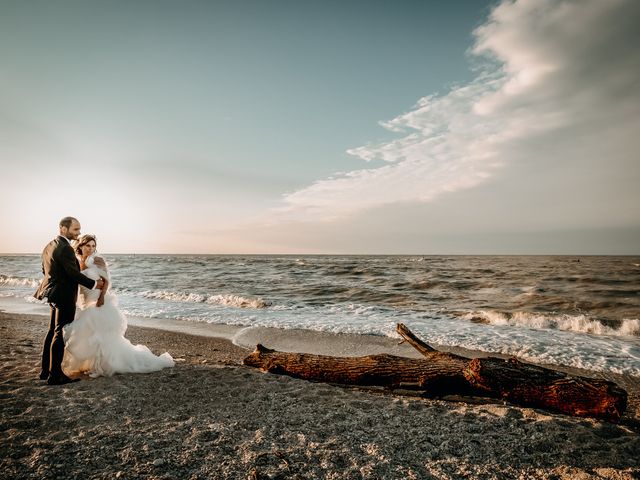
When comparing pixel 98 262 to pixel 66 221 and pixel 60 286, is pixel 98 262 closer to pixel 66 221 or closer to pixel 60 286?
pixel 60 286

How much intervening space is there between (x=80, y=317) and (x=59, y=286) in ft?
1.86

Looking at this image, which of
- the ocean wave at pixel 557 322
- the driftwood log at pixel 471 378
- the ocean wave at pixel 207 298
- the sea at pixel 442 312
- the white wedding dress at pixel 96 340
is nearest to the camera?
the driftwood log at pixel 471 378

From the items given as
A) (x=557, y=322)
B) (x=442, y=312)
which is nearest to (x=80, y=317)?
(x=442, y=312)

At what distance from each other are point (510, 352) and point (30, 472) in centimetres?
795

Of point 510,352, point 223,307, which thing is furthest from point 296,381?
point 223,307

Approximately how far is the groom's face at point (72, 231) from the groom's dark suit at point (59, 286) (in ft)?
0.31

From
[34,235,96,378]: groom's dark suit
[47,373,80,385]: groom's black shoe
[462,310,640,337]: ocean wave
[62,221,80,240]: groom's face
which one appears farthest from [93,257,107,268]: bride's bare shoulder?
[462,310,640,337]: ocean wave

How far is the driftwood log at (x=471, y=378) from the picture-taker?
12.8ft

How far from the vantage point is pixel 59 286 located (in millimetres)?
4738

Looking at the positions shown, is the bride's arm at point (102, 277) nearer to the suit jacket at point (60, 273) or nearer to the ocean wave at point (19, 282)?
the suit jacket at point (60, 273)

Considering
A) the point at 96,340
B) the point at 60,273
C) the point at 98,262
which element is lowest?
the point at 96,340

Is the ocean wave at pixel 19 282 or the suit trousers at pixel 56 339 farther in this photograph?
the ocean wave at pixel 19 282

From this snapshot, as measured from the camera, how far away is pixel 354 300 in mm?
Answer: 14656

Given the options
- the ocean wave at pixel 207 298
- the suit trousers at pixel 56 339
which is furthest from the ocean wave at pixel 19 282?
the suit trousers at pixel 56 339
